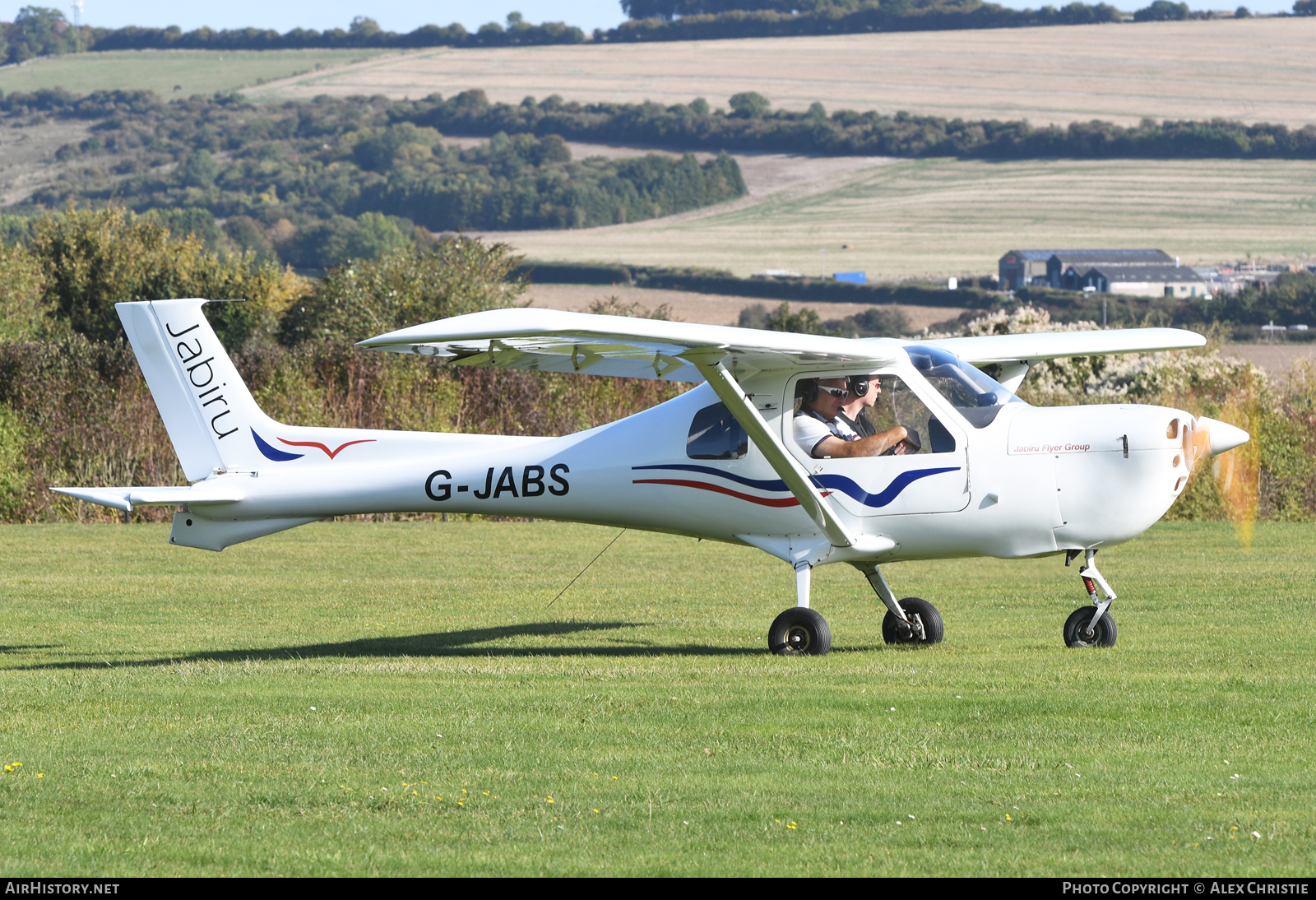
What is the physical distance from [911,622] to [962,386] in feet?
7.16

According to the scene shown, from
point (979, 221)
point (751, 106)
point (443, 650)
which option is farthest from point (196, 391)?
point (751, 106)

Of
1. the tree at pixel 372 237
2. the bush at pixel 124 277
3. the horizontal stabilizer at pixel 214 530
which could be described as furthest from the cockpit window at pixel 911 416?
the tree at pixel 372 237

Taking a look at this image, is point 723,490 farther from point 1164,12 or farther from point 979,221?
point 1164,12

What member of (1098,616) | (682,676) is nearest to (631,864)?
(682,676)

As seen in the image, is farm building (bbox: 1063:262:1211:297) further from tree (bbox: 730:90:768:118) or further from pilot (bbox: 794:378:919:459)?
pilot (bbox: 794:378:919:459)

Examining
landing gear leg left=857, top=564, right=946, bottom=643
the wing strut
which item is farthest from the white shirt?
landing gear leg left=857, top=564, right=946, bottom=643

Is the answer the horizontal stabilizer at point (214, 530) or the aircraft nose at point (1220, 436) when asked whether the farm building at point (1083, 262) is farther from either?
the horizontal stabilizer at point (214, 530)

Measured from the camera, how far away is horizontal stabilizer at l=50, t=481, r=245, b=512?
40.8 feet

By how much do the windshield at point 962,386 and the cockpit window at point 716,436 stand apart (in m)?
1.52

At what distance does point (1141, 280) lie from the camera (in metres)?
90.3

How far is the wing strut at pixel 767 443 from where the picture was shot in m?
11.4
